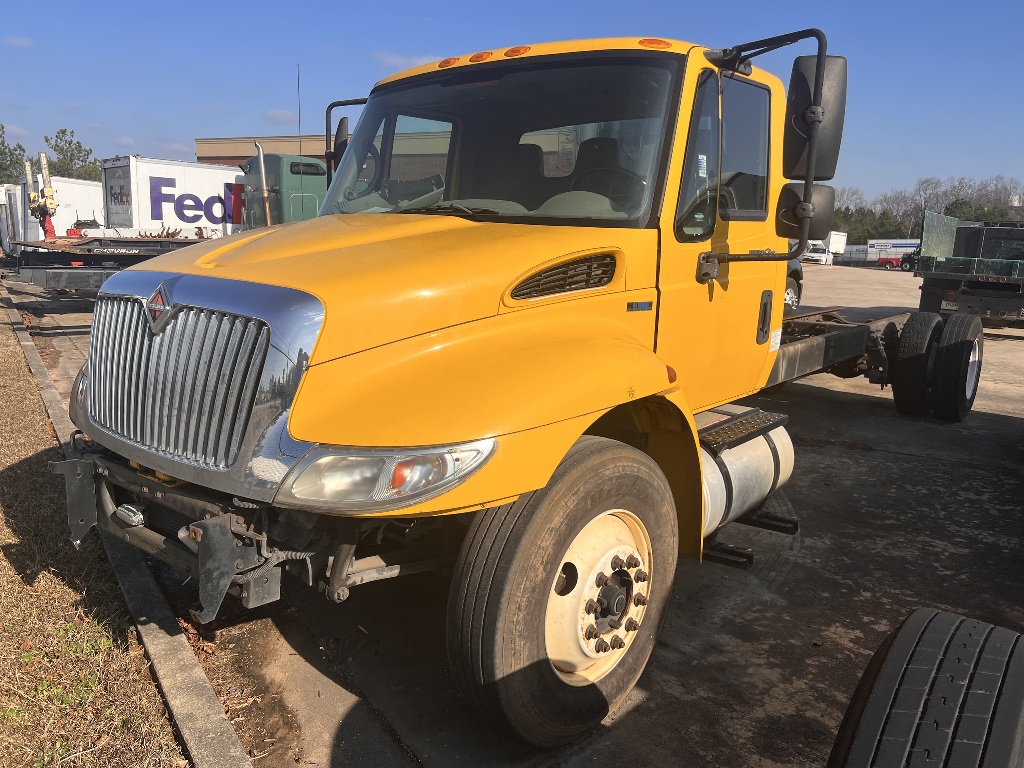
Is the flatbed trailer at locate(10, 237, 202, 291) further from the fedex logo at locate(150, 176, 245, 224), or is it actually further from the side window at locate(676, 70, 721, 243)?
the side window at locate(676, 70, 721, 243)

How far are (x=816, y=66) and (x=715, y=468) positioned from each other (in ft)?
6.07

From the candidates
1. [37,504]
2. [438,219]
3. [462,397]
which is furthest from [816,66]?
[37,504]

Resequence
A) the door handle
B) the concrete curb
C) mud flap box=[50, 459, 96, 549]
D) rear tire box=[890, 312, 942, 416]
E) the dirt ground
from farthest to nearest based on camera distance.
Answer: rear tire box=[890, 312, 942, 416] < the door handle < mud flap box=[50, 459, 96, 549] < the dirt ground < the concrete curb

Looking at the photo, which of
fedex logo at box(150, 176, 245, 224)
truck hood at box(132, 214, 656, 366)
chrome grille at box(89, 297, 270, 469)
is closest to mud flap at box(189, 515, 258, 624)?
chrome grille at box(89, 297, 270, 469)

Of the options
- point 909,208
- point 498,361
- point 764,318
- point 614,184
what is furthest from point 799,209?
point 909,208

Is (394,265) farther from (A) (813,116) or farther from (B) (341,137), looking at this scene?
(B) (341,137)

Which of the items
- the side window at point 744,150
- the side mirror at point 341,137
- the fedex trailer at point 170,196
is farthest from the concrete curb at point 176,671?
the fedex trailer at point 170,196

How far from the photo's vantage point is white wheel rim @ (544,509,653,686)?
286 centimetres

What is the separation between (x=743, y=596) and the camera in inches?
165

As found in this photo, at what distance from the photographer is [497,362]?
2680 millimetres

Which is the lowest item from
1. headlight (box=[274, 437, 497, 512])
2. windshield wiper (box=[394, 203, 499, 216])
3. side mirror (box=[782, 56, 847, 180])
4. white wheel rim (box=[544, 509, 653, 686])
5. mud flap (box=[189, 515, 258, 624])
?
white wheel rim (box=[544, 509, 653, 686])

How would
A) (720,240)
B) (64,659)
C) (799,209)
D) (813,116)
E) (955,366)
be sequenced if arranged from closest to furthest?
(813,116) → (64,659) → (799,209) → (720,240) → (955,366)

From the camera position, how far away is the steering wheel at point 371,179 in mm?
4117

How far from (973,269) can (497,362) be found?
13.6 m
